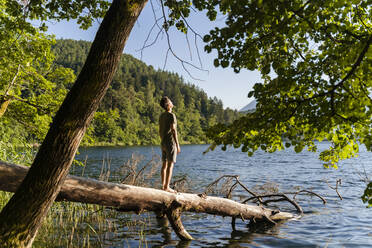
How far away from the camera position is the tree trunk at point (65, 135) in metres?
2.96

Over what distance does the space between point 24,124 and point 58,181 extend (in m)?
8.12

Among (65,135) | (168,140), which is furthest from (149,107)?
(65,135)

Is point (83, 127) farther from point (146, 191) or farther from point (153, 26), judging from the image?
point (146, 191)

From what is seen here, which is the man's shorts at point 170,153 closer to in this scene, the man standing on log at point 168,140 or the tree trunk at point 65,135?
the man standing on log at point 168,140

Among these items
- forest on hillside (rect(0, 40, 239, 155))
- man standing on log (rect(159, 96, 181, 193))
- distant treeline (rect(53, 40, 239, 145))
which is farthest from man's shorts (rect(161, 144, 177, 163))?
distant treeline (rect(53, 40, 239, 145))

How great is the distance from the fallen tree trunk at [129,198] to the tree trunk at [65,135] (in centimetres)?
182

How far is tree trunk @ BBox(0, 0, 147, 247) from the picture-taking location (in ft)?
9.70

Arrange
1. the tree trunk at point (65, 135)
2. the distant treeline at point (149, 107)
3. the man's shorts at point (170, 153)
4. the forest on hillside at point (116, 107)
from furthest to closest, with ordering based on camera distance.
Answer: the distant treeline at point (149, 107) < the forest on hillside at point (116, 107) < the man's shorts at point (170, 153) < the tree trunk at point (65, 135)

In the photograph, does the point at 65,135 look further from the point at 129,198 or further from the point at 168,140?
the point at 168,140

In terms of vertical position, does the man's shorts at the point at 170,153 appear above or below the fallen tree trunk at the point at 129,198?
above

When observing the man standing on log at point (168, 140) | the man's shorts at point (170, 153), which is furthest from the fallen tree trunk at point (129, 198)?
the man's shorts at point (170, 153)

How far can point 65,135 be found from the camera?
299cm

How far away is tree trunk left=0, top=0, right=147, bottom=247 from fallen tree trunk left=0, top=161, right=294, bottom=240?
182 centimetres

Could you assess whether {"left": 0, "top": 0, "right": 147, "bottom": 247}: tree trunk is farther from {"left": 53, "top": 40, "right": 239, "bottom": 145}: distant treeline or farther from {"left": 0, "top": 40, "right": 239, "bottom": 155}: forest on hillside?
{"left": 53, "top": 40, "right": 239, "bottom": 145}: distant treeline
